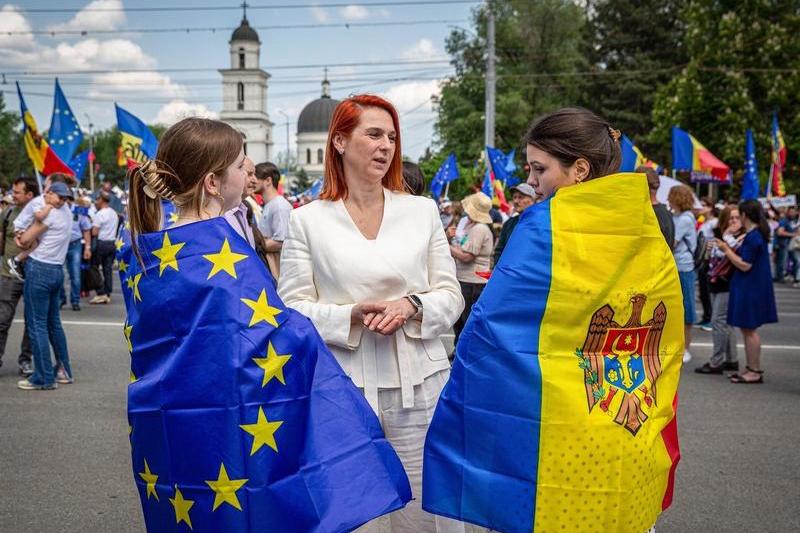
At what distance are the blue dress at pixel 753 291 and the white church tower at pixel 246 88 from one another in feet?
371

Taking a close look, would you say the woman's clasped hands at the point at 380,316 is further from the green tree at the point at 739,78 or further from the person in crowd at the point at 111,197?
the green tree at the point at 739,78

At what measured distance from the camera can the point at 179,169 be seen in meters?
2.72

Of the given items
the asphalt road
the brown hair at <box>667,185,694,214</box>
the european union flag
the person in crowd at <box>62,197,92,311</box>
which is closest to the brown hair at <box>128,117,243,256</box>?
the european union flag

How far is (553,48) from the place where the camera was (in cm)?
4988

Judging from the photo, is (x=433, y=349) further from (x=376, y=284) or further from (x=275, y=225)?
(x=275, y=225)

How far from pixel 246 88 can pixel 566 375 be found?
123941 millimetres

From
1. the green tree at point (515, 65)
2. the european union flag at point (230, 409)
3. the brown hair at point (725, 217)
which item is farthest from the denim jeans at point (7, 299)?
the green tree at point (515, 65)

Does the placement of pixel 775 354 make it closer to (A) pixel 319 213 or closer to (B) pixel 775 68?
(A) pixel 319 213

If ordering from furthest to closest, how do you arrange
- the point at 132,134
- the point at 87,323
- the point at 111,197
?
the point at 111,197
the point at 132,134
the point at 87,323

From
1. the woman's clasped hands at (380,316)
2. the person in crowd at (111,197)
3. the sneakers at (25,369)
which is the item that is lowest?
the sneakers at (25,369)

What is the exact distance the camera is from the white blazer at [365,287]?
307cm

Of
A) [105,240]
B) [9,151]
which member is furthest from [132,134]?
[9,151]

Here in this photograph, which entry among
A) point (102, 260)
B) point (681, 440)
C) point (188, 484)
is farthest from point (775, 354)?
point (102, 260)

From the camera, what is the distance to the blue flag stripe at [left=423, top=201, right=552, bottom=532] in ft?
7.77
